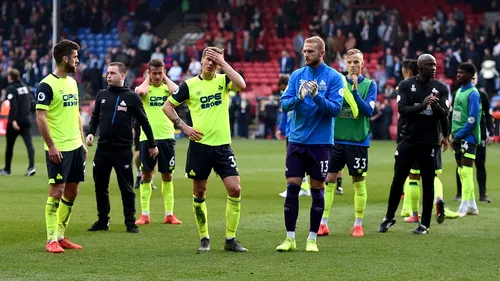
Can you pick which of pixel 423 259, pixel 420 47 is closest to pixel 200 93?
pixel 423 259

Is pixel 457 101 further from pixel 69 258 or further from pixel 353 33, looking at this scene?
pixel 353 33

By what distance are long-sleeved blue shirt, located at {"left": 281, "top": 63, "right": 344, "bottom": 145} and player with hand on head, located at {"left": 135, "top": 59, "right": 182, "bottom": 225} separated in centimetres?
302

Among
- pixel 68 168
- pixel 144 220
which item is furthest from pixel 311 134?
pixel 144 220

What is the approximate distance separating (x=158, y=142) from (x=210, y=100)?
3491 mm

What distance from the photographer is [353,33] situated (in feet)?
→ 132

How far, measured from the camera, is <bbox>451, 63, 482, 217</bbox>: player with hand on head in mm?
14727

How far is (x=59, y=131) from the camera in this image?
10.5 meters

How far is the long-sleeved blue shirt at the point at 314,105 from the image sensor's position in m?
10.6

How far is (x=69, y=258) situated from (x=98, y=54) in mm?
38434

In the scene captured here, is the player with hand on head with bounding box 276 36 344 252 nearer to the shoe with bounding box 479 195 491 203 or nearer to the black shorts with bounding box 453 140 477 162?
the black shorts with bounding box 453 140 477 162

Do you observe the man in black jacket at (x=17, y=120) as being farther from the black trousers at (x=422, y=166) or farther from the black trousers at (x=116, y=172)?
the black trousers at (x=422, y=166)

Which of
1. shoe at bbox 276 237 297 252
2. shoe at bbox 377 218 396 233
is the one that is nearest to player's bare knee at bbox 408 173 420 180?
shoe at bbox 377 218 396 233

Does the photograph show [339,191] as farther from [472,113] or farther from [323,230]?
[323,230]

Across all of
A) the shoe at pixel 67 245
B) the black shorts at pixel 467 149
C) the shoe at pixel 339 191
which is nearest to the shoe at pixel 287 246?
the shoe at pixel 67 245
